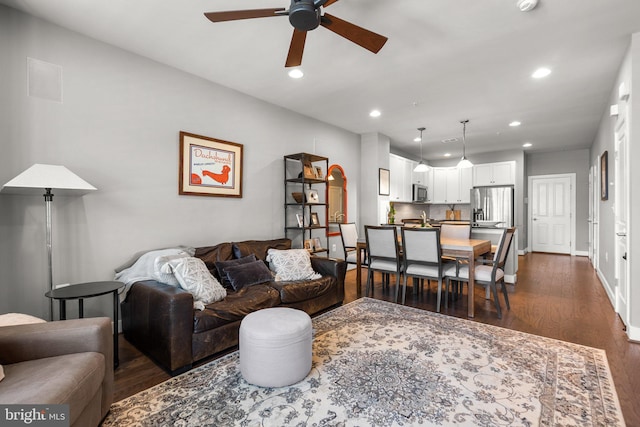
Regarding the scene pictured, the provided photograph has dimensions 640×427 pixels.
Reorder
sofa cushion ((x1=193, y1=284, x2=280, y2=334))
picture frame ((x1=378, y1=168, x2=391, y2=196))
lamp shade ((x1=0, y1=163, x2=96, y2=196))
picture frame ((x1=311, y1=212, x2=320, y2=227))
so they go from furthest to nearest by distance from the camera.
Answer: picture frame ((x1=378, y1=168, x2=391, y2=196)) < picture frame ((x1=311, y1=212, x2=320, y2=227)) < sofa cushion ((x1=193, y1=284, x2=280, y2=334)) < lamp shade ((x1=0, y1=163, x2=96, y2=196))

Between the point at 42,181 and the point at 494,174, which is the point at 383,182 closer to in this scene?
the point at 494,174

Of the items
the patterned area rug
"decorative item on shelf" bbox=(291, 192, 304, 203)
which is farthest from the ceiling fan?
"decorative item on shelf" bbox=(291, 192, 304, 203)

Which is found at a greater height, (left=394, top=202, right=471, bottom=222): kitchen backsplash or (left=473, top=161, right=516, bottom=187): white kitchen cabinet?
(left=473, top=161, right=516, bottom=187): white kitchen cabinet

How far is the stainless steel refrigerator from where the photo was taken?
7227 mm

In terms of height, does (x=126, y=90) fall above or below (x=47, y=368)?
above

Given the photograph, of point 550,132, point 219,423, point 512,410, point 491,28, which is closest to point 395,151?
point 550,132

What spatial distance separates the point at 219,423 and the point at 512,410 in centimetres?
167

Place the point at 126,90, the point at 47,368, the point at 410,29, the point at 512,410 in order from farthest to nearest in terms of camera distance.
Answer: the point at 126,90
the point at 410,29
the point at 512,410
the point at 47,368

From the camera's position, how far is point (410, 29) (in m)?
2.60

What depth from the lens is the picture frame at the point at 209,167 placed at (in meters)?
3.37

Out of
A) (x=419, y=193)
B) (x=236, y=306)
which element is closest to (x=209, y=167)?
(x=236, y=306)

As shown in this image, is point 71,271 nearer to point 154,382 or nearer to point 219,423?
point 154,382

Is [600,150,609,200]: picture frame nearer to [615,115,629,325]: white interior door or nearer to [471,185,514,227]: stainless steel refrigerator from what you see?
[615,115,629,325]: white interior door

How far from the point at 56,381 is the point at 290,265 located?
7.73 ft
